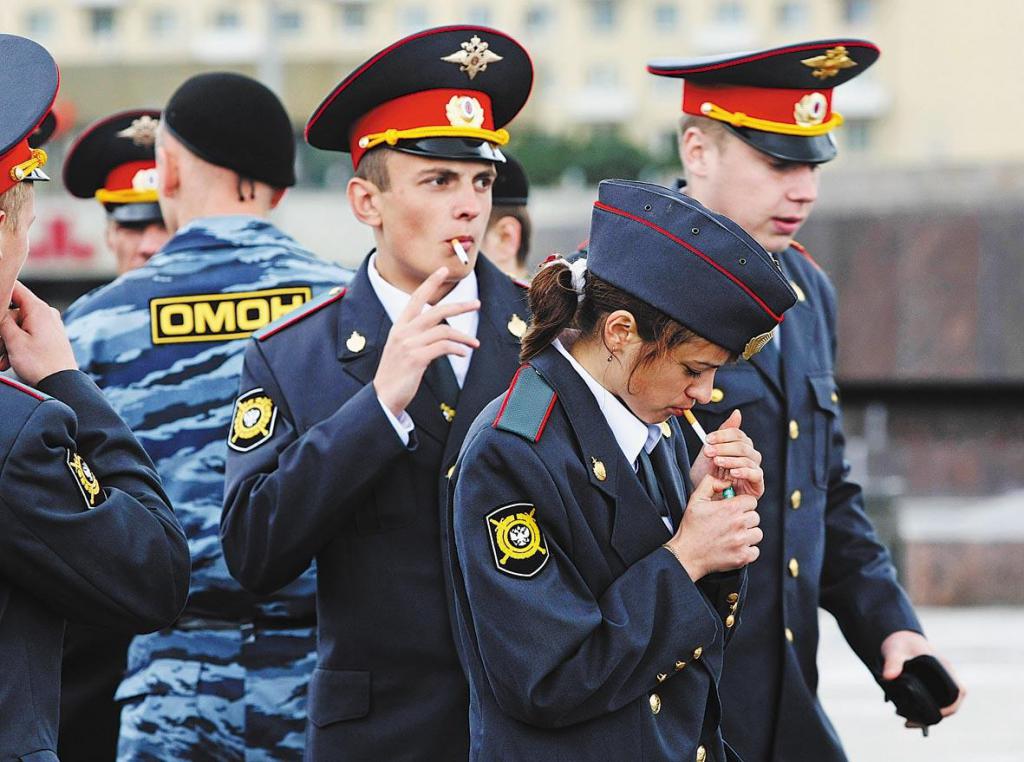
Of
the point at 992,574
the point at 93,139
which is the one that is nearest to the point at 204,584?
the point at 93,139

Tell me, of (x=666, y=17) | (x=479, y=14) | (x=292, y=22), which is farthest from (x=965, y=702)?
(x=292, y=22)

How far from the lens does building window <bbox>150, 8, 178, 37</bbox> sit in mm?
53188

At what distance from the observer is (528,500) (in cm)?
273

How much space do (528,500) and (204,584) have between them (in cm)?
145

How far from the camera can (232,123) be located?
4.30 metres

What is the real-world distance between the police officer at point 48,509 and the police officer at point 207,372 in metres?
1.12

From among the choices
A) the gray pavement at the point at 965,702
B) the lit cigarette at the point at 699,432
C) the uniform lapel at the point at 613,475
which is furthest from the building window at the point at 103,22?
the uniform lapel at the point at 613,475

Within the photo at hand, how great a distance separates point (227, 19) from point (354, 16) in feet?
17.4

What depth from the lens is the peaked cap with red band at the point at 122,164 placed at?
18.3 feet

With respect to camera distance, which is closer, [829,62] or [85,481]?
[85,481]

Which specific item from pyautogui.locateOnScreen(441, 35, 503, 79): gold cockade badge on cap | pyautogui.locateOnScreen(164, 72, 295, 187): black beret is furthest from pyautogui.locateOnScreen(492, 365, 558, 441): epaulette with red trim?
pyautogui.locateOnScreen(164, 72, 295, 187): black beret

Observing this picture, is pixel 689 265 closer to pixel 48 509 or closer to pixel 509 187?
pixel 48 509

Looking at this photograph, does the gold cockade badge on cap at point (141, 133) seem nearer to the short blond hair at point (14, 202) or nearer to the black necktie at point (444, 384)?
the black necktie at point (444, 384)

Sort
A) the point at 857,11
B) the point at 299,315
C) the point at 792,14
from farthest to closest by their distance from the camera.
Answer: the point at 792,14 < the point at 857,11 < the point at 299,315
